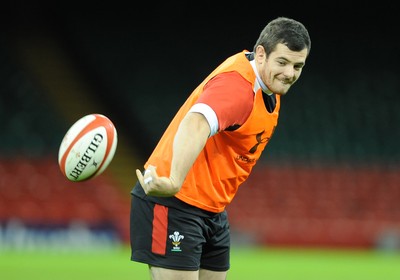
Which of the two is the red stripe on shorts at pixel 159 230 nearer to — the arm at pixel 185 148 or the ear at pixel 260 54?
the arm at pixel 185 148

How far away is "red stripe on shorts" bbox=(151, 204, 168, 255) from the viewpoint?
13.4 feet

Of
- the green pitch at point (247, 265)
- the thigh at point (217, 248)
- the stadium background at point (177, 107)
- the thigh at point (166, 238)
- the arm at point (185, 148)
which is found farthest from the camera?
the stadium background at point (177, 107)

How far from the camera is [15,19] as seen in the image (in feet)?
67.6

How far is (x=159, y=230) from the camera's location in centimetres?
414

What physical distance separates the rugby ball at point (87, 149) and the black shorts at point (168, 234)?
36 centimetres

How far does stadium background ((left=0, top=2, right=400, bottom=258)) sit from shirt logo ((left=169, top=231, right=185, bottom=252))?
971 centimetres

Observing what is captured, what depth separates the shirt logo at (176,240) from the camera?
13.4 ft

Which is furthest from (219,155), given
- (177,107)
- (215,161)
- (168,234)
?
(177,107)

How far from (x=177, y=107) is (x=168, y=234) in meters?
14.3

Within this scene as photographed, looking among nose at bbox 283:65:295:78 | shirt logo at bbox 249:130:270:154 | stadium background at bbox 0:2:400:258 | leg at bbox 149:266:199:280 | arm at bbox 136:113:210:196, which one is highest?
stadium background at bbox 0:2:400:258

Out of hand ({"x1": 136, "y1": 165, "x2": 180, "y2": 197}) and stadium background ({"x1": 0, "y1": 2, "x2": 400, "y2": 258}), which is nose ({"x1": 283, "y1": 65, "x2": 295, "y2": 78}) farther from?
stadium background ({"x1": 0, "y1": 2, "x2": 400, "y2": 258})

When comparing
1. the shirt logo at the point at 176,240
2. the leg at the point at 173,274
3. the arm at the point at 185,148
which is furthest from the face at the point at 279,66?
the leg at the point at 173,274

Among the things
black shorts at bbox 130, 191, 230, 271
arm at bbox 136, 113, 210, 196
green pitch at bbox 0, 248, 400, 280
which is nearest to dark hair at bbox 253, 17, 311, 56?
arm at bbox 136, 113, 210, 196

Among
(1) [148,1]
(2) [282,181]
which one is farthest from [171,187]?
(1) [148,1]
